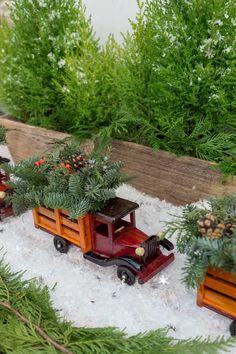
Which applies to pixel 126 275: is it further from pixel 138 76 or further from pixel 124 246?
pixel 138 76

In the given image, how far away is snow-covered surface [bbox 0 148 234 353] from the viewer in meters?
1.56

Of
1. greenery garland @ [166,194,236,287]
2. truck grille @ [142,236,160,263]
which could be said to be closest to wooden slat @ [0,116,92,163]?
truck grille @ [142,236,160,263]

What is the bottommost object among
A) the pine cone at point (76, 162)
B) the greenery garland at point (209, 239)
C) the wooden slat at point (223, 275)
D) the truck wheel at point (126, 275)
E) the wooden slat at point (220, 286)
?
the truck wheel at point (126, 275)

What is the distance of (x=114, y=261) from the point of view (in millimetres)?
1734

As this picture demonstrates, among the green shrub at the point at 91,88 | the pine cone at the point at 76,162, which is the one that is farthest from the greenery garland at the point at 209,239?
the green shrub at the point at 91,88

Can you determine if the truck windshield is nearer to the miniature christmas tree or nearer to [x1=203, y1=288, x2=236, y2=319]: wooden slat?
the miniature christmas tree

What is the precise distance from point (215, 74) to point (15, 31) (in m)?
1.35

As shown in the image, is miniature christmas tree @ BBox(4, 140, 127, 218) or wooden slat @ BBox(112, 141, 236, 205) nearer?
miniature christmas tree @ BBox(4, 140, 127, 218)

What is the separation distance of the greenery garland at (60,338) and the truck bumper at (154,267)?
38cm

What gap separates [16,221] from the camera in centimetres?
227

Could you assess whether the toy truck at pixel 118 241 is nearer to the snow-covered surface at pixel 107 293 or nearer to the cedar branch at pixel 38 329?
the snow-covered surface at pixel 107 293

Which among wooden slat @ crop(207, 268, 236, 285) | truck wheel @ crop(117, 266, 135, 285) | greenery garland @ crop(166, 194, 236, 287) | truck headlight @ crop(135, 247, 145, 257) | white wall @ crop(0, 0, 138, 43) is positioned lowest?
truck wheel @ crop(117, 266, 135, 285)

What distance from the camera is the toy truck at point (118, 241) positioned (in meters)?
1.70

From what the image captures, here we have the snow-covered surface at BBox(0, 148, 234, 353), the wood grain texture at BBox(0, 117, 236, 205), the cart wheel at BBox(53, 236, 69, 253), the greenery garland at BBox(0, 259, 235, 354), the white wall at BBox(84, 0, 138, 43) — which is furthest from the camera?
the white wall at BBox(84, 0, 138, 43)
